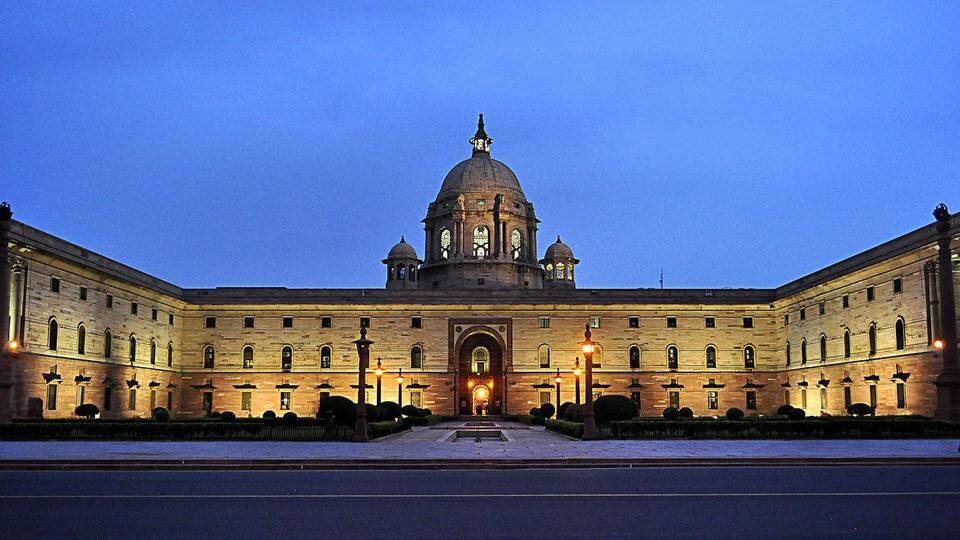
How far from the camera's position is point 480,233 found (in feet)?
278

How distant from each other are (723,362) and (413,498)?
61.1 meters

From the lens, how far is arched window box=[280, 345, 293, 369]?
238ft

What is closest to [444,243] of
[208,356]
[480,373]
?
[480,373]

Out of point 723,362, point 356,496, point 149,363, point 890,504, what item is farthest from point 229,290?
point 890,504

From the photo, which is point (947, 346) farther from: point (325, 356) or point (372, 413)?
point (325, 356)

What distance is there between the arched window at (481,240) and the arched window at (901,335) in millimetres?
40073

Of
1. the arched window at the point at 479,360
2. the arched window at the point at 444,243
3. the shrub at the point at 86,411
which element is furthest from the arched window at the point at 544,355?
the shrub at the point at 86,411

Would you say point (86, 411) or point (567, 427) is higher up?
point (86, 411)

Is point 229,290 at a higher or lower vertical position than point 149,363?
higher

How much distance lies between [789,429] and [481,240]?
52349mm

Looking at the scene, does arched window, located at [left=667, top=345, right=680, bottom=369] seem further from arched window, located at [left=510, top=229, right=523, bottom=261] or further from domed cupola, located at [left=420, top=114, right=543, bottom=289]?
arched window, located at [left=510, top=229, right=523, bottom=261]

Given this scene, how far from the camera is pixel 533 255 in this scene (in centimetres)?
8694

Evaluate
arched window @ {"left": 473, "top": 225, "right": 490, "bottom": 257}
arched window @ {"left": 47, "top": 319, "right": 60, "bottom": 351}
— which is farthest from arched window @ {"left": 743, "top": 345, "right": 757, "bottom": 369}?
arched window @ {"left": 47, "top": 319, "right": 60, "bottom": 351}

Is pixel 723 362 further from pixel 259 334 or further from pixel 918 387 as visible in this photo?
pixel 259 334
